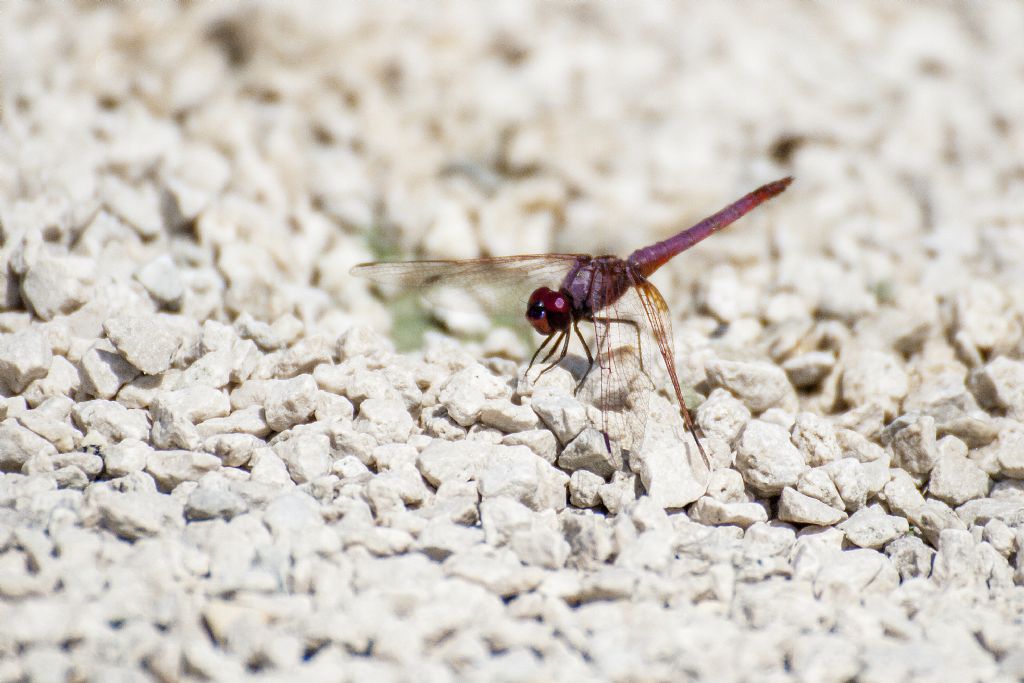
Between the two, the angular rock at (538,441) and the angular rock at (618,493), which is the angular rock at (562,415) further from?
the angular rock at (618,493)

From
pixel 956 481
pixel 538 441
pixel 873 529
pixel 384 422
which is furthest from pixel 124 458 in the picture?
pixel 956 481

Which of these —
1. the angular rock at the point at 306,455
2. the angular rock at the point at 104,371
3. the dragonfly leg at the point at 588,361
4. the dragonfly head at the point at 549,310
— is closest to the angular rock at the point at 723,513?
the dragonfly leg at the point at 588,361

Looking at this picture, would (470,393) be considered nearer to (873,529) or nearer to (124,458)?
(124,458)

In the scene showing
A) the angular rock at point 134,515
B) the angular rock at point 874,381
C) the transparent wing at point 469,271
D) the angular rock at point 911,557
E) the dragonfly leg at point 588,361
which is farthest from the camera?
the transparent wing at point 469,271

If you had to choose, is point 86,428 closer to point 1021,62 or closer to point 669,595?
point 669,595

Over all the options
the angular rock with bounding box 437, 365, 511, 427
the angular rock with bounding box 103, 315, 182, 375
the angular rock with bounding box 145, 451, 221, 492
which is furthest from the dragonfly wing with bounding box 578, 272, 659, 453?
the angular rock with bounding box 103, 315, 182, 375

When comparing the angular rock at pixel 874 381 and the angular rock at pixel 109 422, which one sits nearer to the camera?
the angular rock at pixel 109 422

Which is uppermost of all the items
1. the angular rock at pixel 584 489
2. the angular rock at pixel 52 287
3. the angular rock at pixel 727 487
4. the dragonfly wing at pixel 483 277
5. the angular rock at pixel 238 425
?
the angular rock at pixel 52 287

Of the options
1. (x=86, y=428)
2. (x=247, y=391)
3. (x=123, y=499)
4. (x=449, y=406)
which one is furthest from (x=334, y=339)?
(x=123, y=499)
